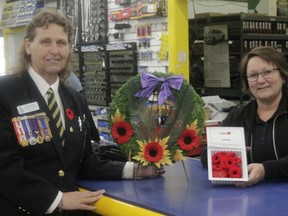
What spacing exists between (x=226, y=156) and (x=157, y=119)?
1.30 ft

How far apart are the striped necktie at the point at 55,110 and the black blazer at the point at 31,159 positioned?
3 cm

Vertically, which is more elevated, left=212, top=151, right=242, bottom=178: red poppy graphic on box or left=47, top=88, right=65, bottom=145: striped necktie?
left=47, top=88, right=65, bottom=145: striped necktie

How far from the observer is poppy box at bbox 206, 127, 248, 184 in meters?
2.31

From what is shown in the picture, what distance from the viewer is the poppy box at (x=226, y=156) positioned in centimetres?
231

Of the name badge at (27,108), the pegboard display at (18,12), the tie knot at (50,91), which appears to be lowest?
the name badge at (27,108)

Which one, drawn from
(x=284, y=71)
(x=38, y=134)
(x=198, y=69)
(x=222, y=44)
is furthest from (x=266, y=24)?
(x=38, y=134)

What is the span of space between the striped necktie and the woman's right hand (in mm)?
271

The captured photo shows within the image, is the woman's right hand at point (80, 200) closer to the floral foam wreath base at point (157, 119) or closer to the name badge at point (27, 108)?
the floral foam wreath base at point (157, 119)

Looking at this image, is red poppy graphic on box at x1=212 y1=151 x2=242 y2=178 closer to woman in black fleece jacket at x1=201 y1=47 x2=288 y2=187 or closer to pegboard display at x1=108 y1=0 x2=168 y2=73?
woman in black fleece jacket at x1=201 y1=47 x2=288 y2=187

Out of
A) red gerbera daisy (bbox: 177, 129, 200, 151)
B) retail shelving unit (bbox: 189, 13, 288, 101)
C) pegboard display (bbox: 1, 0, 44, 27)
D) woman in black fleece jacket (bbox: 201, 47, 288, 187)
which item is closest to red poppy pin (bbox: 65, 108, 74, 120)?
red gerbera daisy (bbox: 177, 129, 200, 151)

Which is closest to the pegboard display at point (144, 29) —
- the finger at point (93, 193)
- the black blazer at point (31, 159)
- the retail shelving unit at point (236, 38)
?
the retail shelving unit at point (236, 38)

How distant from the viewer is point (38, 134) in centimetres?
222

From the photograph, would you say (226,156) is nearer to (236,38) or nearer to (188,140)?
(188,140)

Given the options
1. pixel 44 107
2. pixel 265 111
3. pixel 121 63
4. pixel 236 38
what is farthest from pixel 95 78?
pixel 44 107
